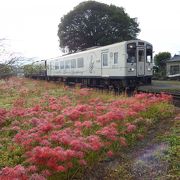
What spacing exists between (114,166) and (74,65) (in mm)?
21091

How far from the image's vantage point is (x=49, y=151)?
497 cm

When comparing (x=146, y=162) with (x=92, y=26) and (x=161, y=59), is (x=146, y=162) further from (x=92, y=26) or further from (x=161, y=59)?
(x=92, y=26)

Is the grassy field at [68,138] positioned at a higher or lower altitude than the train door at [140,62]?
lower

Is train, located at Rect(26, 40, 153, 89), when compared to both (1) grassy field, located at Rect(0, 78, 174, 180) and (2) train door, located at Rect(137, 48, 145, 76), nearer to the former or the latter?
(2) train door, located at Rect(137, 48, 145, 76)

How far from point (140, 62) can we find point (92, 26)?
103 ft

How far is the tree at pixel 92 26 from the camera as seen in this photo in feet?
162

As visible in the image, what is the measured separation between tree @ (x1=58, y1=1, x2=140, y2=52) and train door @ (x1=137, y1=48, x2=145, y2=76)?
1143 inches

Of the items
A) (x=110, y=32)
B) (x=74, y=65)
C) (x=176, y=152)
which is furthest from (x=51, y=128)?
(x=110, y=32)

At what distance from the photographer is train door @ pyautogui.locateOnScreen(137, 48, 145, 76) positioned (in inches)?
747

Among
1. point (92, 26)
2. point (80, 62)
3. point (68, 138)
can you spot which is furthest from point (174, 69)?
point (68, 138)

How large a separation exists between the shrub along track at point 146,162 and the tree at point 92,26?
137 feet

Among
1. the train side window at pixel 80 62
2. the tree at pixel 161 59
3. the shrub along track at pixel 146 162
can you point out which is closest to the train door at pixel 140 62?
the train side window at pixel 80 62

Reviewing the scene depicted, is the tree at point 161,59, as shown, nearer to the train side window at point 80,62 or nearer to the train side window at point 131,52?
the train side window at point 80,62

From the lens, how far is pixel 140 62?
19.1 m
